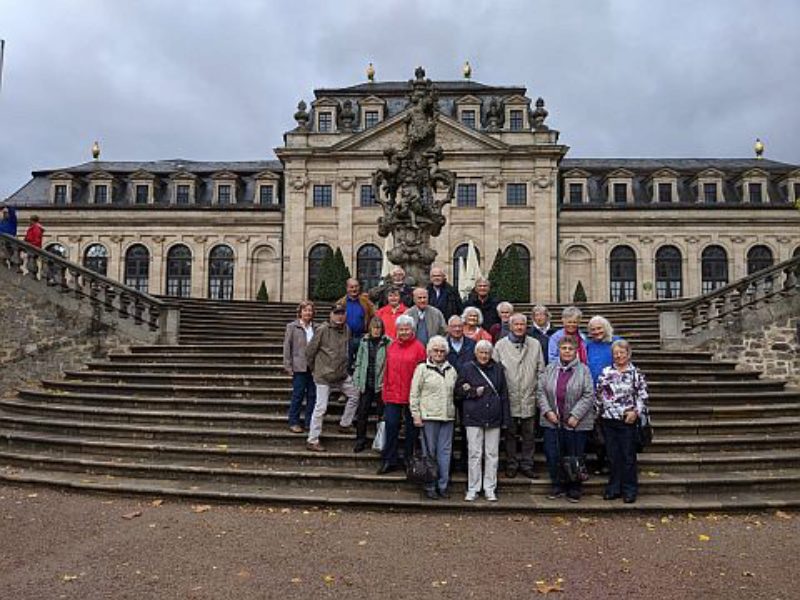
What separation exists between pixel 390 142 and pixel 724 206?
74.8 ft

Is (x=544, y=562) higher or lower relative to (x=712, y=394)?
lower

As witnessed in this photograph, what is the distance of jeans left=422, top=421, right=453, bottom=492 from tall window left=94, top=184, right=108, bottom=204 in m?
44.4

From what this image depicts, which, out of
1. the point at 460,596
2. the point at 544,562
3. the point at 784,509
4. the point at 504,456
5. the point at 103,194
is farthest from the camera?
the point at 103,194

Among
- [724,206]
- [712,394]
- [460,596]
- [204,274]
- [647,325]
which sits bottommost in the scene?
[460,596]

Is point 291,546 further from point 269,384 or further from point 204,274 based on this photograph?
point 204,274

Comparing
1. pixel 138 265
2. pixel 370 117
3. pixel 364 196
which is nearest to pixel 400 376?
pixel 364 196

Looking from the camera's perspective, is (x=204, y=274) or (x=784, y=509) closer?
(x=784, y=509)

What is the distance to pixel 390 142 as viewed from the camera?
4269 cm

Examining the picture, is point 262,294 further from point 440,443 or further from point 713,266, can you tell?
point 440,443

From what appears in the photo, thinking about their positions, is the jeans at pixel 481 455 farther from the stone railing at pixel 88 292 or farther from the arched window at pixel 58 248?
the arched window at pixel 58 248

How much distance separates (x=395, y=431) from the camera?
8.01m

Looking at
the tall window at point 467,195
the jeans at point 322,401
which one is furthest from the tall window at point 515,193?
the jeans at point 322,401

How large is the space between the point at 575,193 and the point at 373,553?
4187 cm

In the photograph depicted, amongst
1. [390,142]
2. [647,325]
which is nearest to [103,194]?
[390,142]
